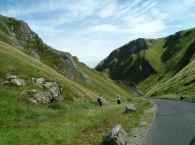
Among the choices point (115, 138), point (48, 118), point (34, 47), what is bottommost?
point (48, 118)

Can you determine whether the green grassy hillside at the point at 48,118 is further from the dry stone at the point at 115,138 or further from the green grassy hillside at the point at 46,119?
the dry stone at the point at 115,138

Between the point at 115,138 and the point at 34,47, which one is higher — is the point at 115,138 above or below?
below

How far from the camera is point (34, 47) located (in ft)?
304

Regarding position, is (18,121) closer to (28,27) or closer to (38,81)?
(38,81)

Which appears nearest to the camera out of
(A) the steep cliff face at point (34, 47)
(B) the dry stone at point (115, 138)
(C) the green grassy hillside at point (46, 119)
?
(B) the dry stone at point (115, 138)

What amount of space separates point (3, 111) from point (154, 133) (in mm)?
17679

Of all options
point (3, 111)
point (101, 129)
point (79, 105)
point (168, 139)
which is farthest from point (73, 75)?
point (168, 139)

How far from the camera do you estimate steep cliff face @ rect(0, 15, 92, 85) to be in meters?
76.0

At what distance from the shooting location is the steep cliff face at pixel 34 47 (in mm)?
76000

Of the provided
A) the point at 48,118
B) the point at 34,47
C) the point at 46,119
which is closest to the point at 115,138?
the point at 46,119

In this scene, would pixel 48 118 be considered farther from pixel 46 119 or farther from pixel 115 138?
pixel 115 138

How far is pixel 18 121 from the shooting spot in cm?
2359

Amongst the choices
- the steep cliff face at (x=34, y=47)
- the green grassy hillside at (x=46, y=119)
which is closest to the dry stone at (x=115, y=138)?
the green grassy hillside at (x=46, y=119)

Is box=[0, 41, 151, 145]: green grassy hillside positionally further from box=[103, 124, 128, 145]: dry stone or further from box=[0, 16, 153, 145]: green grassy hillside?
box=[103, 124, 128, 145]: dry stone
